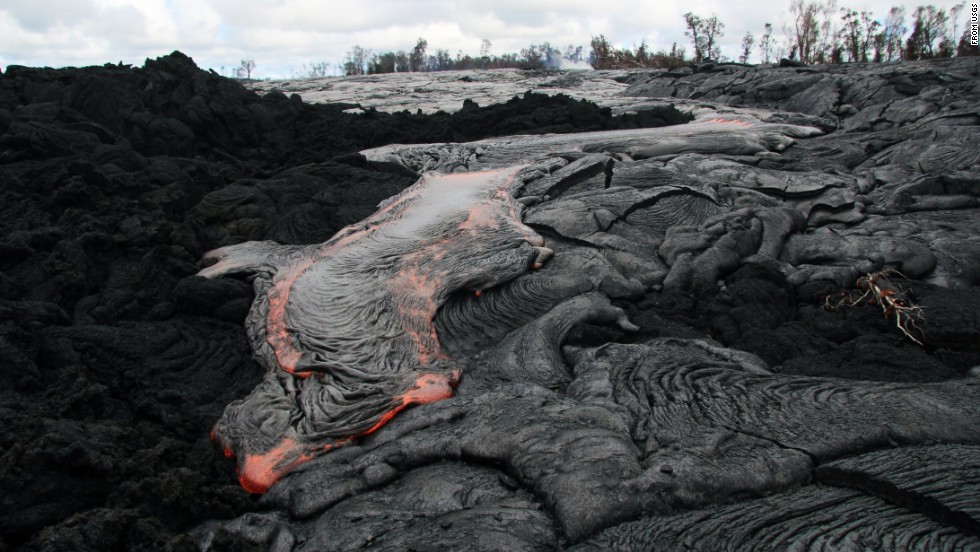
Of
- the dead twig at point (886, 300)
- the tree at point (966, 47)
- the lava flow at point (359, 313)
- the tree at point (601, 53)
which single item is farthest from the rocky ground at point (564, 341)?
the tree at point (601, 53)

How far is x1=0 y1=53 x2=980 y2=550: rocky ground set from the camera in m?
3.00

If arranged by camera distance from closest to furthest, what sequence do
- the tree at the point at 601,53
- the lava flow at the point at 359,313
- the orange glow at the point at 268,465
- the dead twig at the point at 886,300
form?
the orange glow at the point at 268,465
the lava flow at the point at 359,313
the dead twig at the point at 886,300
the tree at the point at 601,53

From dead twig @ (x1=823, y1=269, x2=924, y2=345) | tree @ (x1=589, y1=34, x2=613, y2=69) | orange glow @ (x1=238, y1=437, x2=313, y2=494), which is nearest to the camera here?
orange glow @ (x1=238, y1=437, x2=313, y2=494)

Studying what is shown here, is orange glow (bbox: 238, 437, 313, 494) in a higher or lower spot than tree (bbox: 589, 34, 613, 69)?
lower

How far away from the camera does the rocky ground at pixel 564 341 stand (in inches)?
118

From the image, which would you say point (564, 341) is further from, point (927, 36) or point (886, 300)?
point (927, 36)

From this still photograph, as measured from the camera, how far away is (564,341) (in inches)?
192

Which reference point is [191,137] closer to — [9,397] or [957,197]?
[9,397]

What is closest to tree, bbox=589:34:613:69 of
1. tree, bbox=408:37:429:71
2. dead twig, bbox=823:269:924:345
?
tree, bbox=408:37:429:71

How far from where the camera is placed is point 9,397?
154 inches

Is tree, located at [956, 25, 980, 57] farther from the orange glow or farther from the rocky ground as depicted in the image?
the orange glow

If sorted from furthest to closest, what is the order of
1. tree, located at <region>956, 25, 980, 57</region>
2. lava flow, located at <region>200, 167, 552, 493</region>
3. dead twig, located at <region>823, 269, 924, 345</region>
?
tree, located at <region>956, 25, 980, 57</region> → dead twig, located at <region>823, 269, 924, 345</region> → lava flow, located at <region>200, 167, 552, 493</region>

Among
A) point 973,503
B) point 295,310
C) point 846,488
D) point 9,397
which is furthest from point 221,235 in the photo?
point 973,503

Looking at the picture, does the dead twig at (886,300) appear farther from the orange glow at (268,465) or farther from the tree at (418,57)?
the tree at (418,57)
